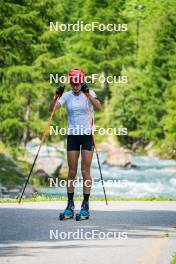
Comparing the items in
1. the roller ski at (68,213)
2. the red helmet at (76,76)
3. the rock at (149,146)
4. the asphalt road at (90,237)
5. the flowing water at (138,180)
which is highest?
the red helmet at (76,76)

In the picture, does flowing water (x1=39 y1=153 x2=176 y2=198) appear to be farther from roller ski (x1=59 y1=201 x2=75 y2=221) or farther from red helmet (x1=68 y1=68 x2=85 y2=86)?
red helmet (x1=68 y1=68 x2=85 y2=86)

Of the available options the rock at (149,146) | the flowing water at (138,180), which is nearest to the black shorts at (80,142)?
the flowing water at (138,180)

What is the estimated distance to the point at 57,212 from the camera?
12.9 meters

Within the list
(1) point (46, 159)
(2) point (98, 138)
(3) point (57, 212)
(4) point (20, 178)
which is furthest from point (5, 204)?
(2) point (98, 138)

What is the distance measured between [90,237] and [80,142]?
169cm

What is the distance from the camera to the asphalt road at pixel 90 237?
8.30 m

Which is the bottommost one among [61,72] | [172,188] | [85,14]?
[172,188]

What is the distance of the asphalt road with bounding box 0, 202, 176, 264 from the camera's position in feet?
27.2

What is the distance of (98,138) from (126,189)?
1061 inches

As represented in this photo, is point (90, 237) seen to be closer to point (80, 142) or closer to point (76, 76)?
point (80, 142)

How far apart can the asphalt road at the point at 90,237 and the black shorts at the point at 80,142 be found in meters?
0.98

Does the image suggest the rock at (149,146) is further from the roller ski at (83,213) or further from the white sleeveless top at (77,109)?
the white sleeveless top at (77,109)

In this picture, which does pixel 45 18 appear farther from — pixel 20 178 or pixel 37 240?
pixel 37 240

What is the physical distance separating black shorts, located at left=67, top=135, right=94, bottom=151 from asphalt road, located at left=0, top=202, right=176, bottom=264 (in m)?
0.98
